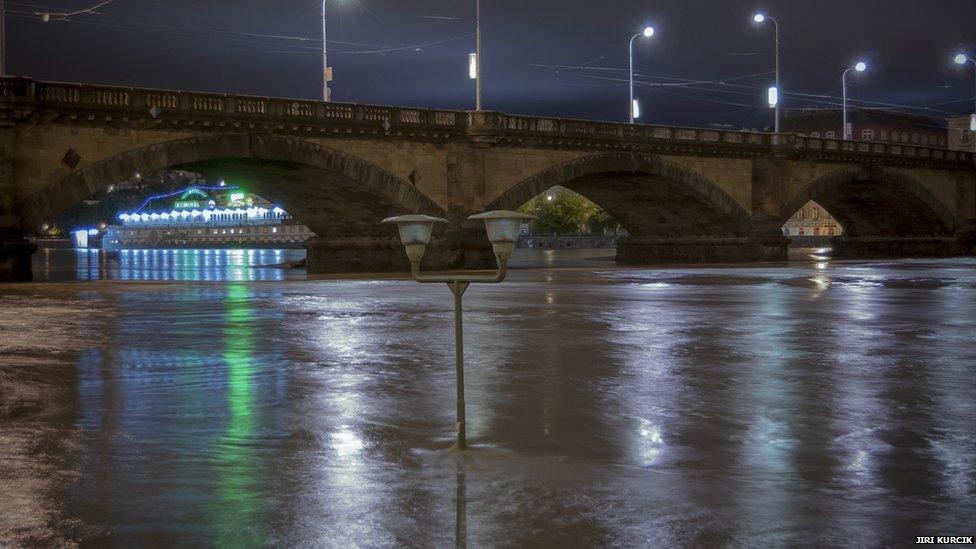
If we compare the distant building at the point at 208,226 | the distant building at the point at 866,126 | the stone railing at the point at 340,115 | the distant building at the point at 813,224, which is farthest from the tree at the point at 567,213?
the stone railing at the point at 340,115

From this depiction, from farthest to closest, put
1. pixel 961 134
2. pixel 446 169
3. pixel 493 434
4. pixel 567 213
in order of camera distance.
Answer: pixel 961 134
pixel 567 213
pixel 446 169
pixel 493 434

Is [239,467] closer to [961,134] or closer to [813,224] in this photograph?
[813,224]

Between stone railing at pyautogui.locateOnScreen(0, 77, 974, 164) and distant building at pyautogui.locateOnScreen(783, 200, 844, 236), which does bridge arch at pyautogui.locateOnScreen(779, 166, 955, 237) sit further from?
distant building at pyautogui.locateOnScreen(783, 200, 844, 236)

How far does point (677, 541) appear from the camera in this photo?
5684mm

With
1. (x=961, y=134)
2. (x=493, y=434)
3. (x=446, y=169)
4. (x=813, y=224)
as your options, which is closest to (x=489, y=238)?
(x=493, y=434)

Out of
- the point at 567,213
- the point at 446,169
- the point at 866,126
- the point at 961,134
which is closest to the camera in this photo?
the point at 446,169

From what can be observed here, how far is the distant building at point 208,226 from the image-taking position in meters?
176

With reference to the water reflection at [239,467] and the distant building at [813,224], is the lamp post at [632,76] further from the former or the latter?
the distant building at [813,224]

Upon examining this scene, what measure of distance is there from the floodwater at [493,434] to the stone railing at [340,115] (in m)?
21.2

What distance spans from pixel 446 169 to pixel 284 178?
751cm

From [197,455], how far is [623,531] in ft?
11.6

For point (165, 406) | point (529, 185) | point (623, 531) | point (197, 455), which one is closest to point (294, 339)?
point (165, 406)

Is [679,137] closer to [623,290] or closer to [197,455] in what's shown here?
[623,290]

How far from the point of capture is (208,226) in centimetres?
19150
